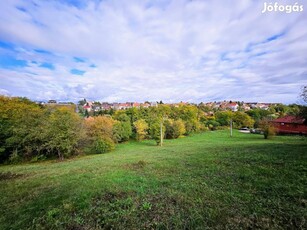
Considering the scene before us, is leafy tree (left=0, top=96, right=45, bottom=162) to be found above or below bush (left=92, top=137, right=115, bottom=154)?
above

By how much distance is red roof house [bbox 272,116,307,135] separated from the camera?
39.5 m

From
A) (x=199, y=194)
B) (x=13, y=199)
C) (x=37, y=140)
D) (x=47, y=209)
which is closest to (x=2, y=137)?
(x=37, y=140)

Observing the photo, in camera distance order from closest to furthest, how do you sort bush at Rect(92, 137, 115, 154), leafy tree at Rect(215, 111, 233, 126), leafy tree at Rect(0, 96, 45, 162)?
1. leafy tree at Rect(0, 96, 45, 162)
2. bush at Rect(92, 137, 115, 154)
3. leafy tree at Rect(215, 111, 233, 126)

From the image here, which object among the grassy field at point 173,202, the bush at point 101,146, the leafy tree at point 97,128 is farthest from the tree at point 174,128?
the grassy field at point 173,202

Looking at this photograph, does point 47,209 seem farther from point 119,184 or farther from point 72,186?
point 119,184

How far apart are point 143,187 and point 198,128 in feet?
170

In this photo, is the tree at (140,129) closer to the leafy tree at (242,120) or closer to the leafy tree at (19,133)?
the leafy tree at (19,133)

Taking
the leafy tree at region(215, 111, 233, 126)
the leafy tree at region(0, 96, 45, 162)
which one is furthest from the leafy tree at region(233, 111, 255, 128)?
the leafy tree at region(0, 96, 45, 162)

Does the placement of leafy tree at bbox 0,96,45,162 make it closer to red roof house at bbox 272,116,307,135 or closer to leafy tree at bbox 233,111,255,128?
red roof house at bbox 272,116,307,135

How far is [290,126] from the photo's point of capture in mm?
41938

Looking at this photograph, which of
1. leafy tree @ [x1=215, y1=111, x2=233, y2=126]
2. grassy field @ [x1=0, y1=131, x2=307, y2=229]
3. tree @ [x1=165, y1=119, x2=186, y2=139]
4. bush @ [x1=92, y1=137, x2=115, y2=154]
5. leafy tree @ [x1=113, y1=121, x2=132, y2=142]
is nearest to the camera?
grassy field @ [x1=0, y1=131, x2=307, y2=229]

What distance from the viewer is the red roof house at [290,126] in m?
39.5

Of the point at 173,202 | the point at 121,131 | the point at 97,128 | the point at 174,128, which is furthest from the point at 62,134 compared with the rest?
the point at 174,128

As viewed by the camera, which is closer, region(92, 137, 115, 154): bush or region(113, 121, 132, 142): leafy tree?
region(92, 137, 115, 154): bush
